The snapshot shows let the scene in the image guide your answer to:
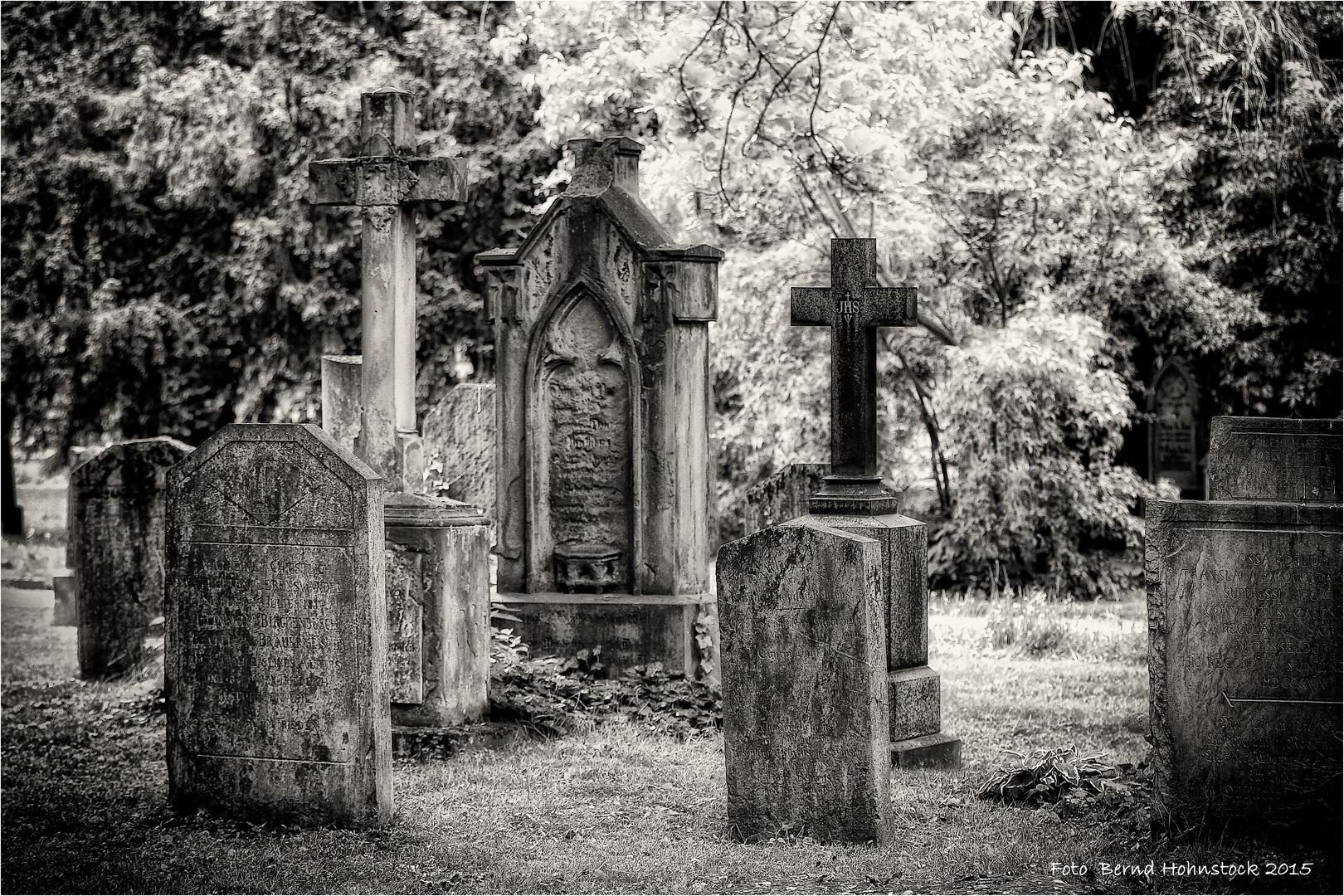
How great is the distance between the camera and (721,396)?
21.0 meters

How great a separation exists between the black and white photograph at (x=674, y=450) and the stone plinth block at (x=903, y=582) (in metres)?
0.03

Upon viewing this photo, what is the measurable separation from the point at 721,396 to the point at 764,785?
1511 centimetres

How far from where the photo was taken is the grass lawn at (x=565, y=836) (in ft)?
18.1

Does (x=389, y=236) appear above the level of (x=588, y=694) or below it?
above

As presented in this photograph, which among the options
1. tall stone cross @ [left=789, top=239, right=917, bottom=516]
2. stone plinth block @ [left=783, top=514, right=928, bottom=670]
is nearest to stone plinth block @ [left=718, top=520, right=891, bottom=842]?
stone plinth block @ [left=783, top=514, right=928, bottom=670]

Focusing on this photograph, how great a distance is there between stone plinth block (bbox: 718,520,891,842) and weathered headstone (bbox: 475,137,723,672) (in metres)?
3.52

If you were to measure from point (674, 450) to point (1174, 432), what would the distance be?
12.5 meters

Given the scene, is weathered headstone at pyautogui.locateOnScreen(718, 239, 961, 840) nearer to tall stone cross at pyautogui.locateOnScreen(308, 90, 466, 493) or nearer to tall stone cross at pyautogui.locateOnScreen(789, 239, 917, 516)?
tall stone cross at pyautogui.locateOnScreen(789, 239, 917, 516)

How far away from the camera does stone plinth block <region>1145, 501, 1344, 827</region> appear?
18.4ft

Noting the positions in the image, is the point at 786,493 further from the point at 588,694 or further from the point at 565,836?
the point at 565,836

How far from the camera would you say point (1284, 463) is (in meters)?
7.00

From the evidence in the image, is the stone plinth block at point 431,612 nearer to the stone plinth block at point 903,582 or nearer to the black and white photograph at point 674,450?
the black and white photograph at point 674,450

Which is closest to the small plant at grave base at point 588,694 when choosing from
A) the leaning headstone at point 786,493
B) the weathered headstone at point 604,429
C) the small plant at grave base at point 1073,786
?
the weathered headstone at point 604,429

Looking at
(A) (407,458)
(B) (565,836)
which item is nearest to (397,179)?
(A) (407,458)
